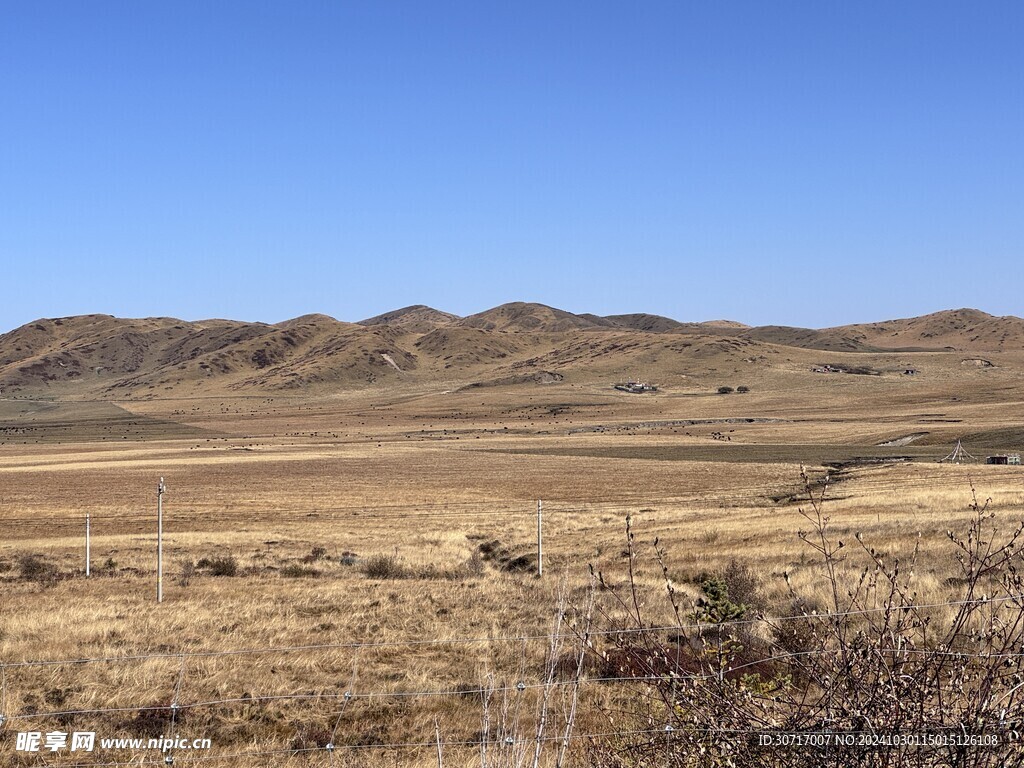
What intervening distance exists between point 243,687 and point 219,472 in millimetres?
66831

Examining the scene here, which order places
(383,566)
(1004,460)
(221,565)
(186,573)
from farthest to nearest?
(1004,460) < (221,565) < (383,566) < (186,573)

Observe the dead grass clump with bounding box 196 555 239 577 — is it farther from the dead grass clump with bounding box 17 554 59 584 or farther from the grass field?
the dead grass clump with bounding box 17 554 59 584

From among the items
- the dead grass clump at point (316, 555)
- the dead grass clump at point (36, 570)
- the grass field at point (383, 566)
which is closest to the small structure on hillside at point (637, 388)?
the grass field at point (383, 566)

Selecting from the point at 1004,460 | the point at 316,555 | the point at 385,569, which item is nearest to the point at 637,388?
the point at 1004,460

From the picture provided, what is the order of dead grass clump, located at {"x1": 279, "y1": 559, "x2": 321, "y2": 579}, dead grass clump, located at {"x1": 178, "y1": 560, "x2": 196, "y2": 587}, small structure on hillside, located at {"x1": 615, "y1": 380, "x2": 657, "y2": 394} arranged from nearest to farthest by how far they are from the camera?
1. dead grass clump, located at {"x1": 178, "y1": 560, "x2": 196, "y2": 587}
2. dead grass clump, located at {"x1": 279, "y1": 559, "x2": 321, "y2": 579}
3. small structure on hillside, located at {"x1": 615, "y1": 380, "x2": 657, "y2": 394}

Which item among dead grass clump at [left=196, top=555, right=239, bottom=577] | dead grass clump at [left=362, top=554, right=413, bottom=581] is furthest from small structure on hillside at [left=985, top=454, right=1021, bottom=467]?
dead grass clump at [left=196, top=555, right=239, bottom=577]

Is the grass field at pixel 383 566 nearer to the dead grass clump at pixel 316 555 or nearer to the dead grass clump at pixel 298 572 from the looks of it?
the dead grass clump at pixel 316 555

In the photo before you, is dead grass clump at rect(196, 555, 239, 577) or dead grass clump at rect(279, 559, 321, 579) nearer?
dead grass clump at rect(279, 559, 321, 579)

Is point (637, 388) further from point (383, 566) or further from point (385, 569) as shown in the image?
point (385, 569)

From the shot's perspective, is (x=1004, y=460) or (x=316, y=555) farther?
(x=1004, y=460)

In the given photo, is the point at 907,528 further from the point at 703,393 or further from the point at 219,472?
the point at 703,393

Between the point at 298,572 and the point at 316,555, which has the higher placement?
the point at 298,572

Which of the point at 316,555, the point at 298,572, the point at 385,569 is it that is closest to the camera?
the point at 385,569

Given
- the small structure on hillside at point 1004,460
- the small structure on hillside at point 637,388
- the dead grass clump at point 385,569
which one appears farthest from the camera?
the small structure on hillside at point 637,388
